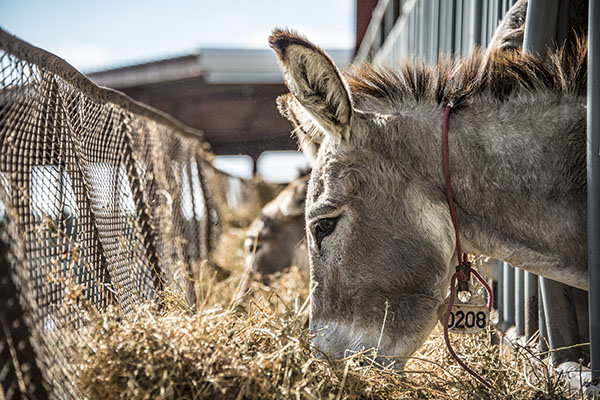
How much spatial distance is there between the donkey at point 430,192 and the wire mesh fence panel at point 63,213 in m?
0.77

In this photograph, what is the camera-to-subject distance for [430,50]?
4961 millimetres

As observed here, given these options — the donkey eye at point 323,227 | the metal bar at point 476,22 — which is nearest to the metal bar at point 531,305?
the donkey eye at point 323,227

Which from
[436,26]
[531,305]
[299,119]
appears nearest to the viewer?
[299,119]

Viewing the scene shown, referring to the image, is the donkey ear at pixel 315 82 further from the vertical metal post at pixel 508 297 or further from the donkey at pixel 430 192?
the vertical metal post at pixel 508 297

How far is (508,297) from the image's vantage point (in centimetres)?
305

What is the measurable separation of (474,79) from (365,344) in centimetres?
117

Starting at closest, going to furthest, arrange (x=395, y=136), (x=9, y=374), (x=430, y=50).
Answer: (x=9, y=374), (x=395, y=136), (x=430, y=50)

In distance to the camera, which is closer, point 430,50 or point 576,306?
point 576,306

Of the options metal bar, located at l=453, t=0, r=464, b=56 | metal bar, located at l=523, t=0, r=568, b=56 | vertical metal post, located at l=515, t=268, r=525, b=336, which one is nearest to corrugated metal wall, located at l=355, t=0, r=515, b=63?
metal bar, located at l=453, t=0, r=464, b=56

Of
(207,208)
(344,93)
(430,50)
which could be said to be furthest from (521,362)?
(207,208)

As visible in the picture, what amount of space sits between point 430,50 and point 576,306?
3.07 m

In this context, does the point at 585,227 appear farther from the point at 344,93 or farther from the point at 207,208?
the point at 207,208

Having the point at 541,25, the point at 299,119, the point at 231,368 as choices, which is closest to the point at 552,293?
the point at 541,25

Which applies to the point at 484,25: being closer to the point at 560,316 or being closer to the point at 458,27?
the point at 458,27
